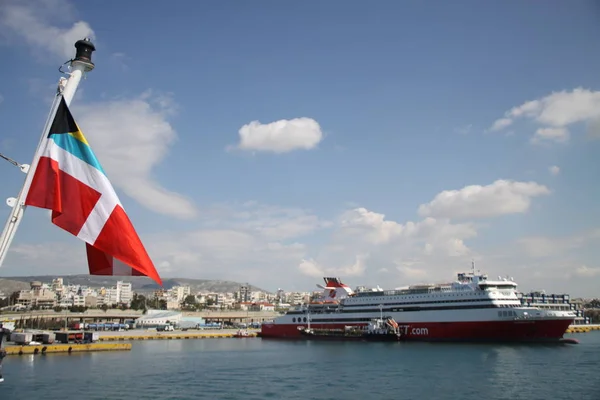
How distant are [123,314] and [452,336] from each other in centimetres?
7412

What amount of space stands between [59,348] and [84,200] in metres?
43.5

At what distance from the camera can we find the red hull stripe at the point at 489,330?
44.8 metres

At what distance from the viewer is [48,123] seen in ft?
17.7

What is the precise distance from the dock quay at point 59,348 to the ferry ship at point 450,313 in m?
26.3

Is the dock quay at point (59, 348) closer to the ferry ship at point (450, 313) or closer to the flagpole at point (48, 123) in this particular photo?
the ferry ship at point (450, 313)

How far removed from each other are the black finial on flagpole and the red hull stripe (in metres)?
48.0

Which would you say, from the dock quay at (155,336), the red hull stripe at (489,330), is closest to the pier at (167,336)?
the dock quay at (155,336)

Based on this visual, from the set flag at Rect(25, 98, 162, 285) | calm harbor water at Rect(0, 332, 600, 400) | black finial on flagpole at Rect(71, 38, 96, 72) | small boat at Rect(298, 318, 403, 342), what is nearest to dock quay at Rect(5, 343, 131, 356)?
calm harbor water at Rect(0, 332, 600, 400)

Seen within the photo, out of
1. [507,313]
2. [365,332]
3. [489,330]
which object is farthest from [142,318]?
[507,313]

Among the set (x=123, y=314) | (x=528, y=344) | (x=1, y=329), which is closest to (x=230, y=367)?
(x=1, y=329)

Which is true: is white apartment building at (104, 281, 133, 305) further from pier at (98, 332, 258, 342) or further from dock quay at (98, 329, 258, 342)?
pier at (98, 332, 258, 342)

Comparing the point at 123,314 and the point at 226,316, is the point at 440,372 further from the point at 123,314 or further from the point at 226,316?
the point at 226,316

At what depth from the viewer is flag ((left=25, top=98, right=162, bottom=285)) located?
5285 mm

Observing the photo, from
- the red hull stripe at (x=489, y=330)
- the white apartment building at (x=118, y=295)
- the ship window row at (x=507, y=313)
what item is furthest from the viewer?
the white apartment building at (x=118, y=295)
